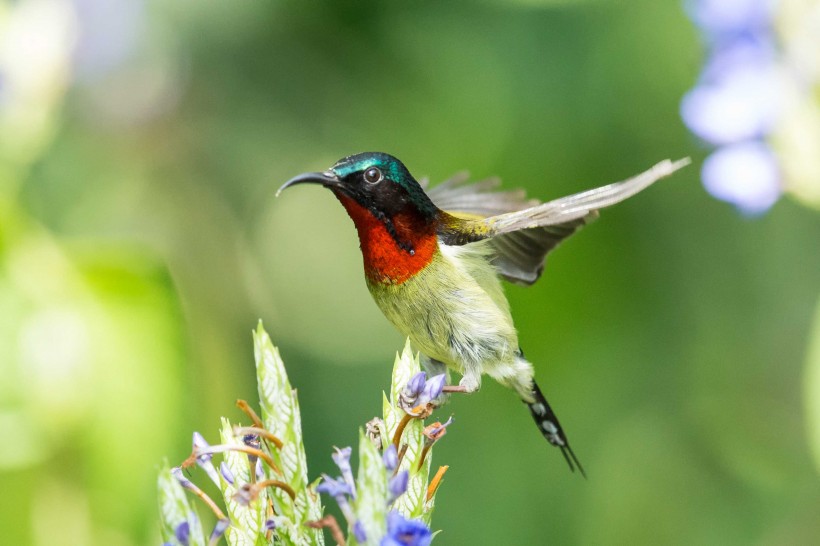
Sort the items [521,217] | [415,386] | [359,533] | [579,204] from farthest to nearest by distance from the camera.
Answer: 1. [521,217]
2. [579,204]
3. [415,386]
4. [359,533]

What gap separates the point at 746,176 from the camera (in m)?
2.52

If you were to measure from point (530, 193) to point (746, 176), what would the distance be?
3.84 feet

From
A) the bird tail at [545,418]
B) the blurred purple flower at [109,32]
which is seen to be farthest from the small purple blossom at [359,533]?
the blurred purple flower at [109,32]

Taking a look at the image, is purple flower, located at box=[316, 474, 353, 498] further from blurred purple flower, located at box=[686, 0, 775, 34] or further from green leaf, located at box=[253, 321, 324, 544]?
blurred purple flower, located at box=[686, 0, 775, 34]

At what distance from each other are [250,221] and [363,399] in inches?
35.7

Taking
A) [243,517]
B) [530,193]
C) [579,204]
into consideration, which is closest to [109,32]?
[530,193]

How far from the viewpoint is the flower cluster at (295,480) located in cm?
130

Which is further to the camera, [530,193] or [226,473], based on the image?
[530,193]

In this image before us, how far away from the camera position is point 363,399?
376 centimetres

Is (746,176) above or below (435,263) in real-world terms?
below

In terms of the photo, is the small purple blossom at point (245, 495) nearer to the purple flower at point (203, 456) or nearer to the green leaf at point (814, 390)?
the purple flower at point (203, 456)

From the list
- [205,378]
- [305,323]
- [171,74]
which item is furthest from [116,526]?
[171,74]

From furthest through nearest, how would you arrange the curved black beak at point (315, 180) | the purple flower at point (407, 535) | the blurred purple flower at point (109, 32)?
the blurred purple flower at point (109, 32) → the curved black beak at point (315, 180) → the purple flower at point (407, 535)

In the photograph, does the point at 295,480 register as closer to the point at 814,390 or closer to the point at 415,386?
the point at 415,386
